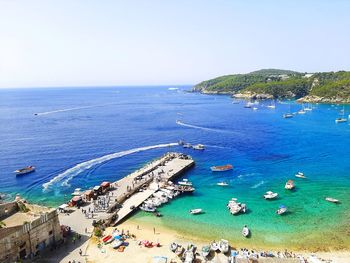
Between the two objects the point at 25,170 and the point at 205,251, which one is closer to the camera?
the point at 205,251

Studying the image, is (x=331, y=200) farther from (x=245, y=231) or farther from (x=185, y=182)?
(x=185, y=182)

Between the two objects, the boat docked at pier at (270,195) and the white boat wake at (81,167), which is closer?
the boat docked at pier at (270,195)

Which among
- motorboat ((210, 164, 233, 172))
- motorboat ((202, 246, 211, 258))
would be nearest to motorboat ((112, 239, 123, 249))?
motorboat ((202, 246, 211, 258))

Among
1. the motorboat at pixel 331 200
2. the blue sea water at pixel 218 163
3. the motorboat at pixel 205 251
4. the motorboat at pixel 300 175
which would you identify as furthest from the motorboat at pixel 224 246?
the motorboat at pixel 300 175

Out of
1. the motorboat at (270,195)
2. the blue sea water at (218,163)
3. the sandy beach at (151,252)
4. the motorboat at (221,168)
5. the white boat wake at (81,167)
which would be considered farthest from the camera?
the motorboat at (221,168)

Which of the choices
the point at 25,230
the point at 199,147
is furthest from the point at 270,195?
the point at 25,230

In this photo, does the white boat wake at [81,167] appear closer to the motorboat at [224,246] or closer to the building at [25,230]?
the building at [25,230]
